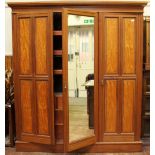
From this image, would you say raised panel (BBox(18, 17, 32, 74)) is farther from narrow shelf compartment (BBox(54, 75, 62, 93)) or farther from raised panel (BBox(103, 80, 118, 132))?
raised panel (BBox(103, 80, 118, 132))

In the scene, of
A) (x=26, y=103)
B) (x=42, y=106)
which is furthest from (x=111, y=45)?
(x=26, y=103)

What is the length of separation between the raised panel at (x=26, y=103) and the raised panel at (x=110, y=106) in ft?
3.32

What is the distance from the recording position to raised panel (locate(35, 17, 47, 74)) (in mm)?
3461

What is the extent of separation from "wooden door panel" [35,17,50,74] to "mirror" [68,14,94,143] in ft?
1.09

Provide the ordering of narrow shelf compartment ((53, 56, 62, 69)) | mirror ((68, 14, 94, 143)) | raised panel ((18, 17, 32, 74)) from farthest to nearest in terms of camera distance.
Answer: narrow shelf compartment ((53, 56, 62, 69))
raised panel ((18, 17, 32, 74))
mirror ((68, 14, 94, 143))

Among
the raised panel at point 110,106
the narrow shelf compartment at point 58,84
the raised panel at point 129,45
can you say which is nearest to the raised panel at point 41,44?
the narrow shelf compartment at point 58,84

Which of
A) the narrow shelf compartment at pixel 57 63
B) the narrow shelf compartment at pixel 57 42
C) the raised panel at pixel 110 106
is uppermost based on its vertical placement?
the narrow shelf compartment at pixel 57 42

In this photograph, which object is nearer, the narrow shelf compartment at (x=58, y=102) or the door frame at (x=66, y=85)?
the door frame at (x=66, y=85)

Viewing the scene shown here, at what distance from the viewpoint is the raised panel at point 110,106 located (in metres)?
3.60

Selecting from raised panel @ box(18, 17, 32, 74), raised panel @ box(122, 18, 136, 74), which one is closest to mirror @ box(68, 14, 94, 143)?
raised panel @ box(122, 18, 136, 74)

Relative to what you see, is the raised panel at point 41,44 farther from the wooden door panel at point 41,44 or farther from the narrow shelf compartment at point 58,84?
the narrow shelf compartment at point 58,84

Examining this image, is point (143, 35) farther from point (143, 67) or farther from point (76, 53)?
point (76, 53)
